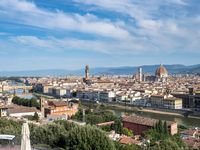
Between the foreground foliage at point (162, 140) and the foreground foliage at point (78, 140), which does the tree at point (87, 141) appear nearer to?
the foreground foliage at point (78, 140)

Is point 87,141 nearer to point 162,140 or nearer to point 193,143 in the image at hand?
point 162,140

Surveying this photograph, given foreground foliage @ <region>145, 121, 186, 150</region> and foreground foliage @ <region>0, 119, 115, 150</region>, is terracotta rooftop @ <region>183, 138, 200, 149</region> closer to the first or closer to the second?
foreground foliage @ <region>145, 121, 186, 150</region>

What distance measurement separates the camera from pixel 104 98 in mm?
39938

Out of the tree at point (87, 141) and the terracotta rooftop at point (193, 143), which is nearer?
the tree at point (87, 141)

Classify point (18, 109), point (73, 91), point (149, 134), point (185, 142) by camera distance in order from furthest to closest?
point (73, 91) → point (18, 109) → point (149, 134) → point (185, 142)

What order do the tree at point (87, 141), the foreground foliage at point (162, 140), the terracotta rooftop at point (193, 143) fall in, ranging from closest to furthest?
1. the tree at point (87, 141)
2. the foreground foliage at point (162, 140)
3. the terracotta rooftop at point (193, 143)

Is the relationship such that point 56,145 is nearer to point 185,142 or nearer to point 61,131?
point 61,131

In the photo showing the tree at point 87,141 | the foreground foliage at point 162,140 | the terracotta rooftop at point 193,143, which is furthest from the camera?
the terracotta rooftop at point 193,143

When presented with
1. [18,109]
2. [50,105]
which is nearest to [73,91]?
[50,105]

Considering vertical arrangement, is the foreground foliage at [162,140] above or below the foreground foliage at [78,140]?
below

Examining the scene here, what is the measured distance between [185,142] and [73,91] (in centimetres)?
3464

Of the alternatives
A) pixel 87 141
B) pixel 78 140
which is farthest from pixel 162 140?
pixel 78 140

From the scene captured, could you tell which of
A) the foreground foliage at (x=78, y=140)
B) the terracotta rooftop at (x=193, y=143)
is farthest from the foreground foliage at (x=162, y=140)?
the foreground foliage at (x=78, y=140)

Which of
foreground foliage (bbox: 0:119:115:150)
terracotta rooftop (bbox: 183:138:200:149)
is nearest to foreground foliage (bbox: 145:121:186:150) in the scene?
terracotta rooftop (bbox: 183:138:200:149)
